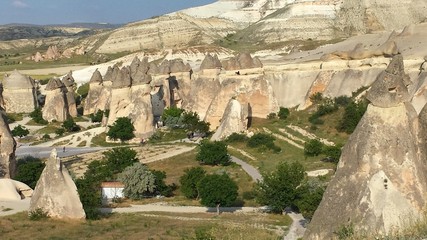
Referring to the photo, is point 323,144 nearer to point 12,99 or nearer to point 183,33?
point 12,99

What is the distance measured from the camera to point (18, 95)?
176ft

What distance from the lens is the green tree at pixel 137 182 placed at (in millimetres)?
23750

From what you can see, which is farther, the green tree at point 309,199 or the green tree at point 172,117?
the green tree at point 172,117

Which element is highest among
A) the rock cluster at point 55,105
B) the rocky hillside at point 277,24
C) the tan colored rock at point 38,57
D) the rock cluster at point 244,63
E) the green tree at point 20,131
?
the rocky hillside at point 277,24

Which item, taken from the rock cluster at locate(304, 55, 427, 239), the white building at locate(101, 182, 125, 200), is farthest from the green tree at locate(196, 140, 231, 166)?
the rock cluster at locate(304, 55, 427, 239)

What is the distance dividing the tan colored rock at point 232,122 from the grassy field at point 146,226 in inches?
538

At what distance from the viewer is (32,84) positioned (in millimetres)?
54625

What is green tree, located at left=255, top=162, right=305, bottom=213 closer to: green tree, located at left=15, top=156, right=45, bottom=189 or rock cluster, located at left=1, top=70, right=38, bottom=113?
green tree, located at left=15, top=156, right=45, bottom=189

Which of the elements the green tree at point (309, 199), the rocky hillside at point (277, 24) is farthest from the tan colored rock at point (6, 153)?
the rocky hillside at point (277, 24)

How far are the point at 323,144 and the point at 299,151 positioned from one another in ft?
4.14

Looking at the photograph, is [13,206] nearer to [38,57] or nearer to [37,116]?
[37,116]

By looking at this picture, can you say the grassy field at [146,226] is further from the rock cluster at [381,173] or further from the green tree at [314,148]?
the green tree at [314,148]

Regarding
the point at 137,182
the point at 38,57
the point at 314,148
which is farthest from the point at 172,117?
the point at 38,57

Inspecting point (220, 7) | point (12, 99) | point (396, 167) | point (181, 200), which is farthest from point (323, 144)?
point (220, 7)
